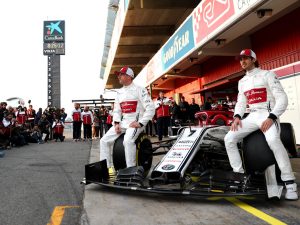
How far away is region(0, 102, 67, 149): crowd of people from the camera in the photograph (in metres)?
11.6

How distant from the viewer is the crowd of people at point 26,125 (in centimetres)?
1161

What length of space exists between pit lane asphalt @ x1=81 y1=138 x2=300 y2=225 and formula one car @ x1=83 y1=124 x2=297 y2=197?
0.46 feet

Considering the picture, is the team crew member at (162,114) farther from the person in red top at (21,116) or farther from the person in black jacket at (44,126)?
the person in red top at (21,116)

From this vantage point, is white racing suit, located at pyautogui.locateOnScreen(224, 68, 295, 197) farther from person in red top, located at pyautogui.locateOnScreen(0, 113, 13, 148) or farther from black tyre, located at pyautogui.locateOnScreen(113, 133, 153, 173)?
person in red top, located at pyautogui.locateOnScreen(0, 113, 13, 148)

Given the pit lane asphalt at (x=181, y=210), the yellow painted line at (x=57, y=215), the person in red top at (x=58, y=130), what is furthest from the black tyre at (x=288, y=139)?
the person in red top at (x=58, y=130)

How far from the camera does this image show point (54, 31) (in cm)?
5078

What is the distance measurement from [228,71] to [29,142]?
8870mm

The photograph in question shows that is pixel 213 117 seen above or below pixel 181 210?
above

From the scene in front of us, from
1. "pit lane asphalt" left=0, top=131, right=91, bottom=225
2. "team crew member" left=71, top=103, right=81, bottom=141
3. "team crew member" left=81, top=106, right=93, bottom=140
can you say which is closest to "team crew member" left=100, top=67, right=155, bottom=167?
"pit lane asphalt" left=0, top=131, right=91, bottom=225

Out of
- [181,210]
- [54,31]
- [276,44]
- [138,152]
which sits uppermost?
[54,31]

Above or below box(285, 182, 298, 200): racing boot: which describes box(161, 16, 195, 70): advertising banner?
above

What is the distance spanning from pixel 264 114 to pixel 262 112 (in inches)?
1.6

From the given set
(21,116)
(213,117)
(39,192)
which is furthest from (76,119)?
(39,192)

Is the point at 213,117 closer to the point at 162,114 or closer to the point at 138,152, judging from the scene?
the point at 162,114
